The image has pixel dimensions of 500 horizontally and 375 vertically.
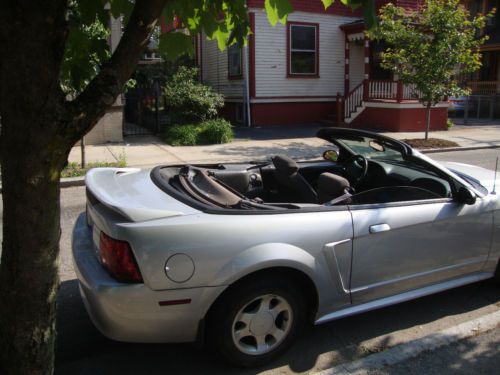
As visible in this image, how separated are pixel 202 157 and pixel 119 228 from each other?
918 cm

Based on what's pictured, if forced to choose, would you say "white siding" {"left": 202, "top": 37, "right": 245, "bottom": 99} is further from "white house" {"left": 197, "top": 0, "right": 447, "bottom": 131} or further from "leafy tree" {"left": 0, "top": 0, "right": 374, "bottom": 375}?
"leafy tree" {"left": 0, "top": 0, "right": 374, "bottom": 375}

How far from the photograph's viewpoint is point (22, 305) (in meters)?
2.04

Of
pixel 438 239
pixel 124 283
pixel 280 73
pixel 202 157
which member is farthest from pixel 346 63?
pixel 124 283

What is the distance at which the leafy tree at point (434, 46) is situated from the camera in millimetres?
12992

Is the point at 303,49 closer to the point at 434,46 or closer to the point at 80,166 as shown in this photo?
the point at 434,46

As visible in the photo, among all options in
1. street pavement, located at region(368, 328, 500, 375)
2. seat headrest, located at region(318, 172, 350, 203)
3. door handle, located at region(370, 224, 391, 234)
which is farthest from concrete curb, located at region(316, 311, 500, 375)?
seat headrest, located at region(318, 172, 350, 203)

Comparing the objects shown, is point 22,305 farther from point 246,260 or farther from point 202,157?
point 202,157

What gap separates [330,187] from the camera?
3588 mm

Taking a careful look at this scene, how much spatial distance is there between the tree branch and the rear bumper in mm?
1063

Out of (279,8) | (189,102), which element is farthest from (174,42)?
(189,102)

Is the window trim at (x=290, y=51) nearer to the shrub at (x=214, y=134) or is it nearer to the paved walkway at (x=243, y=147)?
the paved walkway at (x=243, y=147)

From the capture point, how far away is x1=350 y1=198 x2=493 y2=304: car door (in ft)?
10.8

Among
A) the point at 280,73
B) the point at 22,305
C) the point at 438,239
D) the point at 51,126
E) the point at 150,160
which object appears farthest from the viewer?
the point at 280,73

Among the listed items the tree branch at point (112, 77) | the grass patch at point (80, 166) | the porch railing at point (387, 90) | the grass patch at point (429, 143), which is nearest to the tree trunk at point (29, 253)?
the tree branch at point (112, 77)
